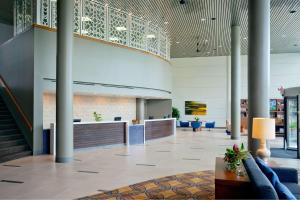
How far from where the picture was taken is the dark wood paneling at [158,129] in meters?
13.0

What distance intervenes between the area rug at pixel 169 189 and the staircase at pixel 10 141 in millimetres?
4322

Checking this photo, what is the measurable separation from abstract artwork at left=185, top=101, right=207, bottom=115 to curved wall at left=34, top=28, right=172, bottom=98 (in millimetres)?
9027

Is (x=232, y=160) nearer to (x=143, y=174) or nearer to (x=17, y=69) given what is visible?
(x=143, y=174)

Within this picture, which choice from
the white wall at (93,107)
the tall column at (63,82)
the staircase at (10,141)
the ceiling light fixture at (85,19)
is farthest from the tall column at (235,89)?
the staircase at (10,141)

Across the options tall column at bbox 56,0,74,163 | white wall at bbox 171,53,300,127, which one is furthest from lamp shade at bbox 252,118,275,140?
white wall at bbox 171,53,300,127

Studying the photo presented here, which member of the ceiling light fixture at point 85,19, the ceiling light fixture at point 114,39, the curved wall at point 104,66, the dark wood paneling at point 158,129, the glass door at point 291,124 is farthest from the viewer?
the dark wood paneling at point 158,129

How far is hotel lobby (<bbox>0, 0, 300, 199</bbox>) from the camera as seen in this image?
5.25 meters

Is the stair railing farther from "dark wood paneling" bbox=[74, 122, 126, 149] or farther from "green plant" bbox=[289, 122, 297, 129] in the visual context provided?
"green plant" bbox=[289, 122, 297, 129]

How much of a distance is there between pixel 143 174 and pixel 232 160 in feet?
9.47

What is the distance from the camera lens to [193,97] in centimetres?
2359

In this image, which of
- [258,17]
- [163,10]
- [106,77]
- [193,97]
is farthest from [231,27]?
[193,97]

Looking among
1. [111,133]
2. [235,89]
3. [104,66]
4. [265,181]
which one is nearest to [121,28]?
[104,66]

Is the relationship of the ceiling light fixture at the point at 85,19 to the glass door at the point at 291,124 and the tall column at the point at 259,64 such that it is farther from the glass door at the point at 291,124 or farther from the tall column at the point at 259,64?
the glass door at the point at 291,124

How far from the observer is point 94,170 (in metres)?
6.95
